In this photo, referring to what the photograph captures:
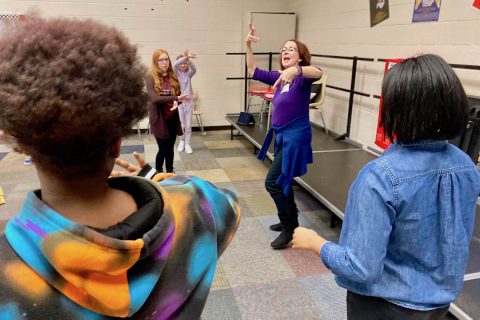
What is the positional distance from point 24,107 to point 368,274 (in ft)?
2.73

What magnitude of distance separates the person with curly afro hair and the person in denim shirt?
523 millimetres

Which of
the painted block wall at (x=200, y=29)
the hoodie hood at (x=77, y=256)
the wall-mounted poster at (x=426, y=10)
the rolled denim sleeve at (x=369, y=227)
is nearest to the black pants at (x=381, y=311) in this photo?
the rolled denim sleeve at (x=369, y=227)

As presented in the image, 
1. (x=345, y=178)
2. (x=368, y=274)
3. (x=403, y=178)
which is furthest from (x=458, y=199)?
(x=345, y=178)

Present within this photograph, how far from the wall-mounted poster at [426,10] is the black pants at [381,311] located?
3.10 m

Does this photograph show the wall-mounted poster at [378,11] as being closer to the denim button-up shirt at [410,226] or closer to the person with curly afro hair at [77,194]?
the denim button-up shirt at [410,226]

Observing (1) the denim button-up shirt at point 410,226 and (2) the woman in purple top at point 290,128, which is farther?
(2) the woman in purple top at point 290,128

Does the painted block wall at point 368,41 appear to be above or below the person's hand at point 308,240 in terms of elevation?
above

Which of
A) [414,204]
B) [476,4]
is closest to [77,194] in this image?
[414,204]

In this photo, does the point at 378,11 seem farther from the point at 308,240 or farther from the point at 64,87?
the point at 64,87

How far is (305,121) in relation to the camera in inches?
103

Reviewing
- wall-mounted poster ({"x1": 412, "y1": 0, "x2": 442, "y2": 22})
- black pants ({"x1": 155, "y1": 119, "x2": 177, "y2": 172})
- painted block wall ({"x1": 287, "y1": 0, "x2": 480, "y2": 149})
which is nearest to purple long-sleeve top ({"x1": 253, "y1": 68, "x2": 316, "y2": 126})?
painted block wall ({"x1": 287, "y1": 0, "x2": 480, "y2": 149})

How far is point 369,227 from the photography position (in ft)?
3.01

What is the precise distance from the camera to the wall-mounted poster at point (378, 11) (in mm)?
4022

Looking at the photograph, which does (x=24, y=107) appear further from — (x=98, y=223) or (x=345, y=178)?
(x=345, y=178)
